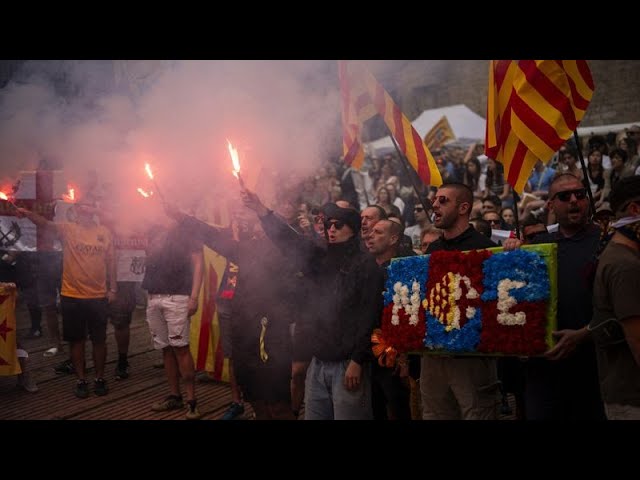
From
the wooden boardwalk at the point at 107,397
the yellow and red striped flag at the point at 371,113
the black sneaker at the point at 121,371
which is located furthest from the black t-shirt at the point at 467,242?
the black sneaker at the point at 121,371

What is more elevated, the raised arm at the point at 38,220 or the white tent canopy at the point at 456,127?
the white tent canopy at the point at 456,127

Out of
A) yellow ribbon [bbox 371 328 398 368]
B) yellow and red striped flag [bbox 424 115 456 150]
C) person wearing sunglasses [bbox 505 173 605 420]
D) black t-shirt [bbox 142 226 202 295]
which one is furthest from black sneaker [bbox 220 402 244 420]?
yellow and red striped flag [bbox 424 115 456 150]

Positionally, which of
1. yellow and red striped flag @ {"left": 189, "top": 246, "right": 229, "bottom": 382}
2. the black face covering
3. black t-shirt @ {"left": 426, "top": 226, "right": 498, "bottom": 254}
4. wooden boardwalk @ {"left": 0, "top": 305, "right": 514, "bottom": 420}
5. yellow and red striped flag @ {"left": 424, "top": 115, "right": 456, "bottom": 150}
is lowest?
wooden boardwalk @ {"left": 0, "top": 305, "right": 514, "bottom": 420}

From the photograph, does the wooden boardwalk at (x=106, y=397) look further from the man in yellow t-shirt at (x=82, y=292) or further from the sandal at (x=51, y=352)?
the man in yellow t-shirt at (x=82, y=292)

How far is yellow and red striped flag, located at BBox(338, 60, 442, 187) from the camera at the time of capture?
4441 mm

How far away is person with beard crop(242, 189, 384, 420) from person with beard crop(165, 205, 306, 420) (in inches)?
8.3

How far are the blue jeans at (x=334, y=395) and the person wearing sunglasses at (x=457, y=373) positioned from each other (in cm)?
31

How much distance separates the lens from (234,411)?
422cm

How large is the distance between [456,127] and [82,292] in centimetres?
896

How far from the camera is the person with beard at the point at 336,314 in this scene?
9.33 feet

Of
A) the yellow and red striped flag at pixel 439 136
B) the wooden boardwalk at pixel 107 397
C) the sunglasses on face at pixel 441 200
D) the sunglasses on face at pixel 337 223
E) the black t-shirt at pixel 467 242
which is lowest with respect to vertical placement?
the wooden boardwalk at pixel 107 397

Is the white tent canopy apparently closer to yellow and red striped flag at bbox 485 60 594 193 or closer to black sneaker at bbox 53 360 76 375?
black sneaker at bbox 53 360 76 375

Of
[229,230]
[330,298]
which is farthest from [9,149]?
[330,298]
